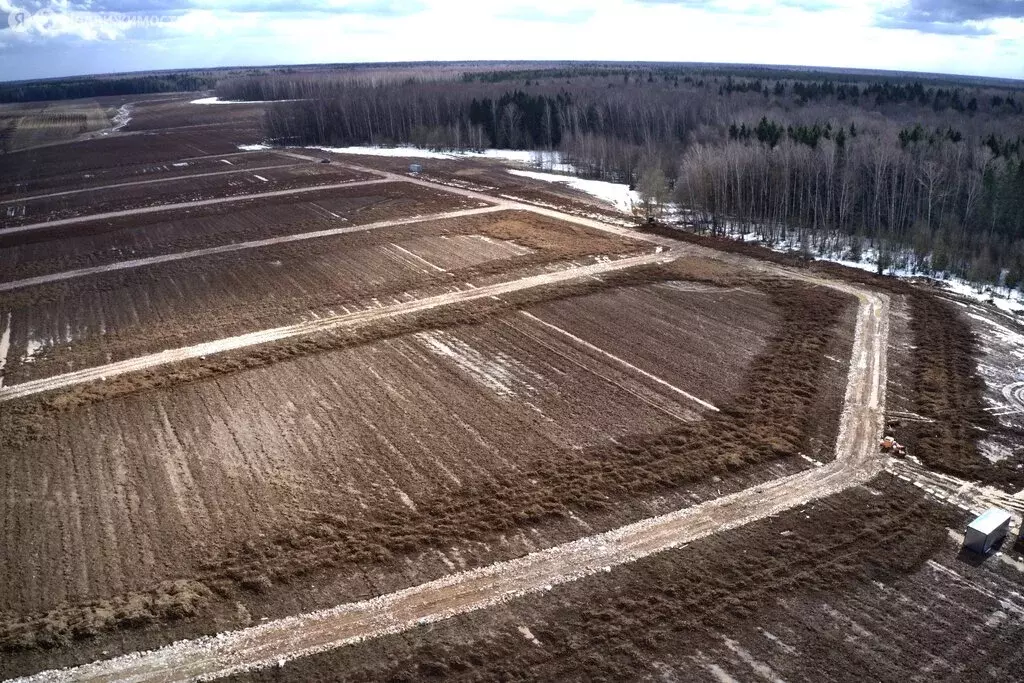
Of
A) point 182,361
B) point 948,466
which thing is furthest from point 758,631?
point 182,361

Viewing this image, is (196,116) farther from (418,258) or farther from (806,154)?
(806,154)

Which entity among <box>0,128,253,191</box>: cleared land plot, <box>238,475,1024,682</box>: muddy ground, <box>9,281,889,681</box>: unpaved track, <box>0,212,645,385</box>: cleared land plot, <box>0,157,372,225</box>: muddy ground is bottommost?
<box>238,475,1024,682</box>: muddy ground

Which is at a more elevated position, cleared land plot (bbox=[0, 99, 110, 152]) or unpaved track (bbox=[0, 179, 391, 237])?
cleared land plot (bbox=[0, 99, 110, 152])

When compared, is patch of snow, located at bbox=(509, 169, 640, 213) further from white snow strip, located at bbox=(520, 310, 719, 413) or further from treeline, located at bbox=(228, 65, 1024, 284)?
white snow strip, located at bbox=(520, 310, 719, 413)

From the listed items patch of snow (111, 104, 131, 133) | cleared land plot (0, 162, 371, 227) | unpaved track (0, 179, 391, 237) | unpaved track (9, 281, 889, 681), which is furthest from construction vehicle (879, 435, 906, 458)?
patch of snow (111, 104, 131, 133)

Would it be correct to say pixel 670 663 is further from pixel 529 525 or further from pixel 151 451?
pixel 151 451

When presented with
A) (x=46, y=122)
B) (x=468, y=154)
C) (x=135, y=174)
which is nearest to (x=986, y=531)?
(x=468, y=154)
